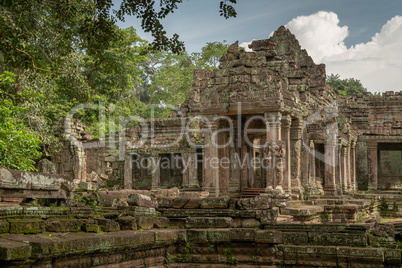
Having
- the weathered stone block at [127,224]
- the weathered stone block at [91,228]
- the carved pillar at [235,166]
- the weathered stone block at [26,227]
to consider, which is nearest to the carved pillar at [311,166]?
the carved pillar at [235,166]

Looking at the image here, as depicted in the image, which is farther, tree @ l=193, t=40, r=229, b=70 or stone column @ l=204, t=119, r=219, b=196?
tree @ l=193, t=40, r=229, b=70

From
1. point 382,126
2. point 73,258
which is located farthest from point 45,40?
point 382,126

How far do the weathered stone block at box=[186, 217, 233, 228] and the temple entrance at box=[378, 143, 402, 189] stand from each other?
17.1 meters

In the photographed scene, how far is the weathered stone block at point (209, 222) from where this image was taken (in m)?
6.93

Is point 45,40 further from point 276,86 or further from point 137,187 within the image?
point 137,187

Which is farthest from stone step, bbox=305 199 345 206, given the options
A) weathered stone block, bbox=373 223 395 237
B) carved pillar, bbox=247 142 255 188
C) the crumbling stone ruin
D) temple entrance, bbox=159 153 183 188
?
temple entrance, bbox=159 153 183 188

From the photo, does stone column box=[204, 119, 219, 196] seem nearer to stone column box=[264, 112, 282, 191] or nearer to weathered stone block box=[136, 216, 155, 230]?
stone column box=[264, 112, 282, 191]

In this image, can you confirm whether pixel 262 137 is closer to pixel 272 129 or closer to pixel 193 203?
pixel 272 129

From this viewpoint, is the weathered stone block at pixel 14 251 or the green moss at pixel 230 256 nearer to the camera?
the weathered stone block at pixel 14 251

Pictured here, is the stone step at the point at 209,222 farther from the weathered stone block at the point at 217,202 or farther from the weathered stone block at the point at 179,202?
the weathered stone block at the point at 179,202

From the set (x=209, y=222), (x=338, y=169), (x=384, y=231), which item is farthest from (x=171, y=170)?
(x=384, y=231)

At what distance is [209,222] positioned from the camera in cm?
701

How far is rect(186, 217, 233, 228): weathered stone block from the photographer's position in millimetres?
6934

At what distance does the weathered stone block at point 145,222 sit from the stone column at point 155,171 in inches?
642
